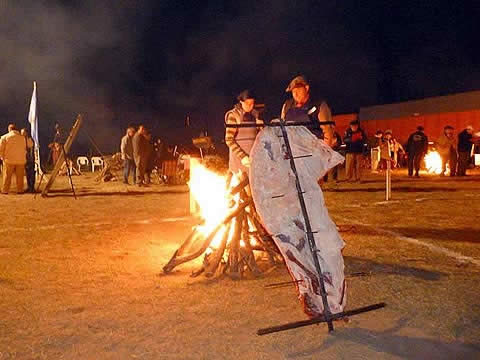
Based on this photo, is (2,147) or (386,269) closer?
(386,269)

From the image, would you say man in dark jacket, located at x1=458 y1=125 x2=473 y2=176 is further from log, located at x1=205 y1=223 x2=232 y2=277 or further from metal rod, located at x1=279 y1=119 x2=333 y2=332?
metal rod, located at x1=279 y1=119 x2=333 y2=332

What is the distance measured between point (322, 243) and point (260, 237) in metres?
2.21

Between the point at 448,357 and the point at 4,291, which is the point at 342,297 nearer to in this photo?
the point at 448,357

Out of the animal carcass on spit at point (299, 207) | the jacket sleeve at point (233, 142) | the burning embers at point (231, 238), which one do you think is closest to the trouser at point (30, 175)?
the burning embers at point (231, 238)

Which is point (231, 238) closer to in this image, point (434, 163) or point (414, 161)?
point (414, 161)

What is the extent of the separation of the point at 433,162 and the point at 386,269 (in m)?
18.0

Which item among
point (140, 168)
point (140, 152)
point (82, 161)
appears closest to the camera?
point (140, 152)

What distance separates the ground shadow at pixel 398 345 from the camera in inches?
164

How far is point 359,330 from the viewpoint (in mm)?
4656

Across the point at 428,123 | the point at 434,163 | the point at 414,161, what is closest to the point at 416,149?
the point at 414,161

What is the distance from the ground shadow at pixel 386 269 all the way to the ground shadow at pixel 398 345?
5.83ft

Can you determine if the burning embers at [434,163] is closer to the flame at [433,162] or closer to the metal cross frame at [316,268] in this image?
the flame at [433,162]

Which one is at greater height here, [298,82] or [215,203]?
[298,82]

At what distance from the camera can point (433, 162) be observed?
23.2m
